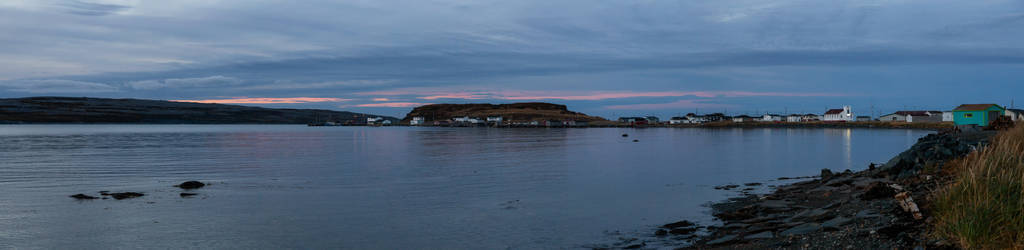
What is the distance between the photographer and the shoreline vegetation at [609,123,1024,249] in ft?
30.9

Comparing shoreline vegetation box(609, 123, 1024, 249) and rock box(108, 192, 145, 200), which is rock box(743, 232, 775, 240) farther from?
rock box(108, 192, 145, 200)

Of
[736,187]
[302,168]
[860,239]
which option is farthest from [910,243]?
[302,168]

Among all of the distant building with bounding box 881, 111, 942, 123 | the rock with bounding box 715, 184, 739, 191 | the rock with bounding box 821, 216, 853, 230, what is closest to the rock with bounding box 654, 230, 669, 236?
the rock with bounding box 821, 216, 853, 230

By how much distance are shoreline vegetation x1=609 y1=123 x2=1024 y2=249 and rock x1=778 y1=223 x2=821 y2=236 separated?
22mm

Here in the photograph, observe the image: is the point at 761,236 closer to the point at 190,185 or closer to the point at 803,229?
the point at 803,229

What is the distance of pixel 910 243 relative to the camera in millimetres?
10078

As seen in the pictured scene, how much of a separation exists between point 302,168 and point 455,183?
14.4 metres

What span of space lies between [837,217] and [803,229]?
1052 mm

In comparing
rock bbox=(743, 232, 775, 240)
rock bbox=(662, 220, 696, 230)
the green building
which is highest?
the green building

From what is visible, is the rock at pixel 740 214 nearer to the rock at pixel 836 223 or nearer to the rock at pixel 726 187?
the rock at pixel 836 223

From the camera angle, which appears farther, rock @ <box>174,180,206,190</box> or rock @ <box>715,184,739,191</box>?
rock @ <box>715,184,739,191</box>

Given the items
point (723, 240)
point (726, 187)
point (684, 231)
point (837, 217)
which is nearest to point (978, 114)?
point (726, 187)

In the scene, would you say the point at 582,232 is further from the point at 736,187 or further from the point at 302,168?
the point at 302,168

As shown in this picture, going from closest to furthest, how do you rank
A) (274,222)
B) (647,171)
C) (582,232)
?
(582,232), (274,222), (647,171)
